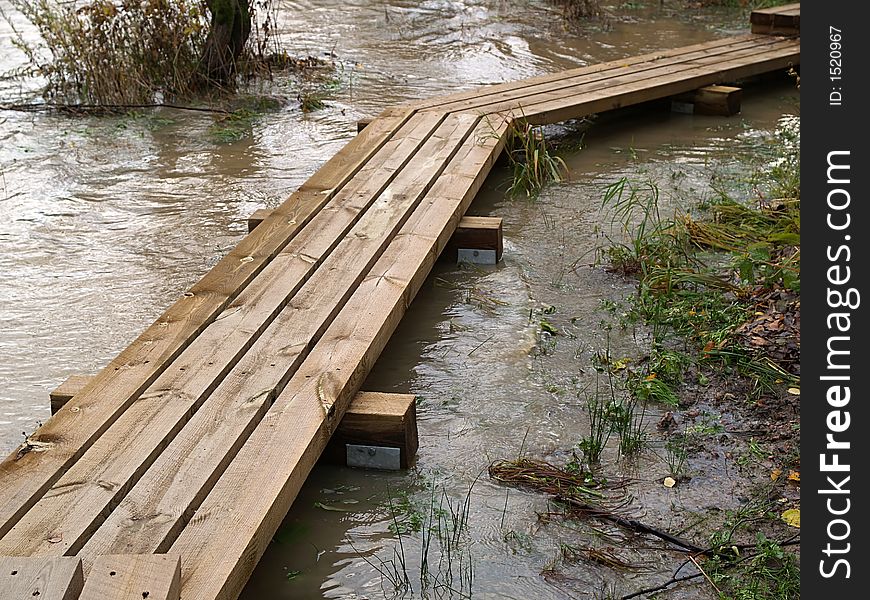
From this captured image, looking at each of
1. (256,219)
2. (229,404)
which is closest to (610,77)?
(256,219)

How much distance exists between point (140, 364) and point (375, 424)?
789 mm

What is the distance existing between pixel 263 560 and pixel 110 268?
7.95 feet

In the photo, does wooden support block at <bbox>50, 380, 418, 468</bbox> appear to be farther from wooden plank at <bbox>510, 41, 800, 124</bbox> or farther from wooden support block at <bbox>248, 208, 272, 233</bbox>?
wooden plank at <bbox>510, 41, 800, 124</bbox>

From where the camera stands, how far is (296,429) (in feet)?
9.96

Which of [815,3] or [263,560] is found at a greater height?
[815,3]

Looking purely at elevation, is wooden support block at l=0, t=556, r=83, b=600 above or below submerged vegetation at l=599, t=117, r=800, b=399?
below

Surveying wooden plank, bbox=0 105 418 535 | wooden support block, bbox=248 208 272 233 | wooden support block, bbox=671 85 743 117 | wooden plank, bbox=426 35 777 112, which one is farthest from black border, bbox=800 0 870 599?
wooden support block, bbox=671 85 743 117

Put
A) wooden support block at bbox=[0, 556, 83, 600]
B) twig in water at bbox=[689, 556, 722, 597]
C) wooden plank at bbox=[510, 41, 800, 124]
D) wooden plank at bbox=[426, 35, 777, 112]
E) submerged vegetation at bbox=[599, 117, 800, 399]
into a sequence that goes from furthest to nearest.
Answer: wooden plank at bbox=[426, 35, 777, 112] → wooden plank at bbox=[510, 41, 800, 124] → submerged vegetation at bbox=[599, 117, 800, 399] → twig in water at bbox=[689, 556, 722, 597] → wooden support block at bbox=[0, 556, 83, 600]

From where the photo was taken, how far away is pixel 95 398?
10.4 ft

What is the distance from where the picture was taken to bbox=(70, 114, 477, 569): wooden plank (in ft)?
8.50

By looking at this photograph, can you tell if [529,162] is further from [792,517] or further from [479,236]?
[792,517]

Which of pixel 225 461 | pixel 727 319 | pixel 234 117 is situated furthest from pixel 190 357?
pixel 234 117

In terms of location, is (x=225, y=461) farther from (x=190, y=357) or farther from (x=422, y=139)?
(x=422, y=139)

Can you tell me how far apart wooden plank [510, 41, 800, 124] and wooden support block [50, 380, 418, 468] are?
137 inches
